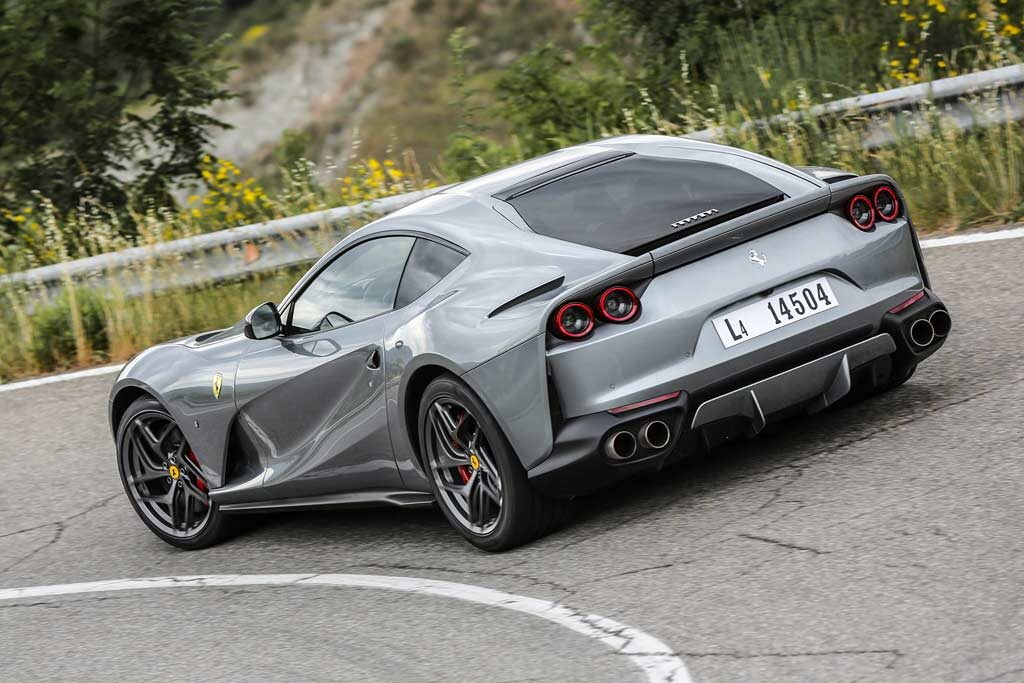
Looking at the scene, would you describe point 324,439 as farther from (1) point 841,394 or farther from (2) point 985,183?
(2) point 985,183

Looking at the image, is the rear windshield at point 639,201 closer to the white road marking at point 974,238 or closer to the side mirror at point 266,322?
the side mirror at point 266,322

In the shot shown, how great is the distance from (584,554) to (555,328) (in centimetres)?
85

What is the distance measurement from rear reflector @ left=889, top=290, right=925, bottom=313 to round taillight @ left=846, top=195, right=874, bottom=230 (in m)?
0.32

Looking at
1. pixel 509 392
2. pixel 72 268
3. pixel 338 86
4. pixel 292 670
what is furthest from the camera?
pixel 338 86

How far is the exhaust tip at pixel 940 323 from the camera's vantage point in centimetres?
576

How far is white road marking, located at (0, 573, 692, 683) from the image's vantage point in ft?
14.3

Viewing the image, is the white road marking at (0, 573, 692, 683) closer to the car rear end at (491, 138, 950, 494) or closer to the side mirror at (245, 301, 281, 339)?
the car rear end at (491, 138, 950, 494)

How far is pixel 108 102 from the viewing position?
15.4 meters

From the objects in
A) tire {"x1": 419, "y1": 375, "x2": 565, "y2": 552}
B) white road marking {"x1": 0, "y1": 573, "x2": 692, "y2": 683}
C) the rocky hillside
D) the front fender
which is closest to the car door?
the front fender

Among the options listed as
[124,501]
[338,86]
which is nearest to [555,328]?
[124,501]

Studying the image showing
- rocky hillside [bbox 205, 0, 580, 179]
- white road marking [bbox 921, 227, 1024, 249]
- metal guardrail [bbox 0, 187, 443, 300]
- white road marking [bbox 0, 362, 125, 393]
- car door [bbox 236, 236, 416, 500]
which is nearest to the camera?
car door [bbox 236, 236, 416, 500]

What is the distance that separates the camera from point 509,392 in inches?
206

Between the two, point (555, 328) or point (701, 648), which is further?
point (555, 328)

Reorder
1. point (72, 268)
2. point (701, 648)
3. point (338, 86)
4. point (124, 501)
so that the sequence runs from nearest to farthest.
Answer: point (701, 648) → point (124, 501) → point (72, 268) → point (338, 86)
